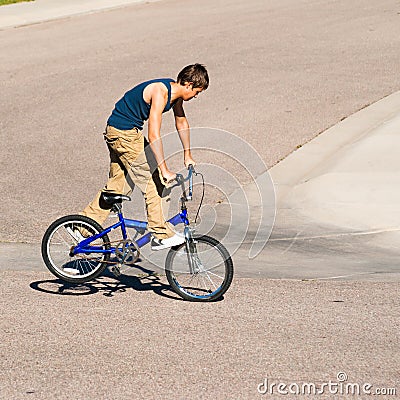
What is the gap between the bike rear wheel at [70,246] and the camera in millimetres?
7605

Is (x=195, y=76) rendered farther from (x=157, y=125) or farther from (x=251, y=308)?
(x=251, y=308)

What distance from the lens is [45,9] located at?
21.2 m

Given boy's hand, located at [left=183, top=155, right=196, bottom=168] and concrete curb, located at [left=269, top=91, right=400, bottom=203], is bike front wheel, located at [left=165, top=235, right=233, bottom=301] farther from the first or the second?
concrete curb, located at [left=269, top=91, right=400, bottom=203]

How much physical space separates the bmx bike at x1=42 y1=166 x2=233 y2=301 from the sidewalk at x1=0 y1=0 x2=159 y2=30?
13.0 meters

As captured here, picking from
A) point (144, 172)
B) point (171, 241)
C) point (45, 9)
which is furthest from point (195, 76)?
point (45, 9)

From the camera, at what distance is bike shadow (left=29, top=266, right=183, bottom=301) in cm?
765

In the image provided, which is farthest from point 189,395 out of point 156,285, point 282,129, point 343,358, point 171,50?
point 171,50

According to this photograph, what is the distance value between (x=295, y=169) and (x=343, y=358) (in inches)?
214

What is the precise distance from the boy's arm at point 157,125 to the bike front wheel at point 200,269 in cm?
61

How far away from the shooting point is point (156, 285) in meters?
7.88

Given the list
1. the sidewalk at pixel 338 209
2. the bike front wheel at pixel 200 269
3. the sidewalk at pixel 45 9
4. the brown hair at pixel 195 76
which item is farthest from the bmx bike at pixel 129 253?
the sidewalk at pixel 45 9

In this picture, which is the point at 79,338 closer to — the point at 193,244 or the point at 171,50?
the point at 193,244

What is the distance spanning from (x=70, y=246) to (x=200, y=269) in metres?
1.12

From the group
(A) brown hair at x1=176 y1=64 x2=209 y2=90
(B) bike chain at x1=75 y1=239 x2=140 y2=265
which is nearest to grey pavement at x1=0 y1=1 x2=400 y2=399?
(B) bike chain at x1=75 y1=239 x2=140 y2=265
